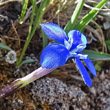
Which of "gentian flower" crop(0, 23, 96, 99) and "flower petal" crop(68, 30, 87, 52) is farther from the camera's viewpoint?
"flower petal" crop(68, 30, 87, 52)

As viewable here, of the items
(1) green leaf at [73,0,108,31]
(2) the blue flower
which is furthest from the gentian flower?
(1) green leaf at [73,0,108,31]

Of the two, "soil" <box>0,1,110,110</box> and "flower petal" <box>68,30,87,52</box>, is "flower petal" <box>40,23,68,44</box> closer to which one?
"flower petal" <box>68,30,87,52</box>

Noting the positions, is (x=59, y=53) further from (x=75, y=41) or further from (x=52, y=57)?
(x=75, y=41)

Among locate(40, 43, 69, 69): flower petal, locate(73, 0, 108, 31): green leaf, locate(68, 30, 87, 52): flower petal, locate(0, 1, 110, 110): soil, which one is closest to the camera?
locate(40, 43, 69, 69): flower petal

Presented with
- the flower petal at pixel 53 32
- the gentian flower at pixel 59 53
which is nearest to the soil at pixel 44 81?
the gentian flower at pixel 59 53

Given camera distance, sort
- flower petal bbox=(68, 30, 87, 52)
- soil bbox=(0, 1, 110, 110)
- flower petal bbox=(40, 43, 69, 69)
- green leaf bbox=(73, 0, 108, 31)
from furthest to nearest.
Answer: soil bbox=(0, 1, 110, 110) → green leaf bbox=(73, 0, 108, 31) → flower petal bbox=(68, 30, 87, 52) → flower petal bbox=(40, 43, 69, 69)

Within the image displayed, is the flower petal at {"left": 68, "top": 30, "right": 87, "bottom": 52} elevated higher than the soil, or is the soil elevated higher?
the flower petal at {"left": 68, "top": 30, "right": 87, "bottom": 52}

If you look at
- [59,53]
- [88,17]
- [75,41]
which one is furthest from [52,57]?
[88,17]

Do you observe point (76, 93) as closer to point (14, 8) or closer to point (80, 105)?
point (80, 105)
